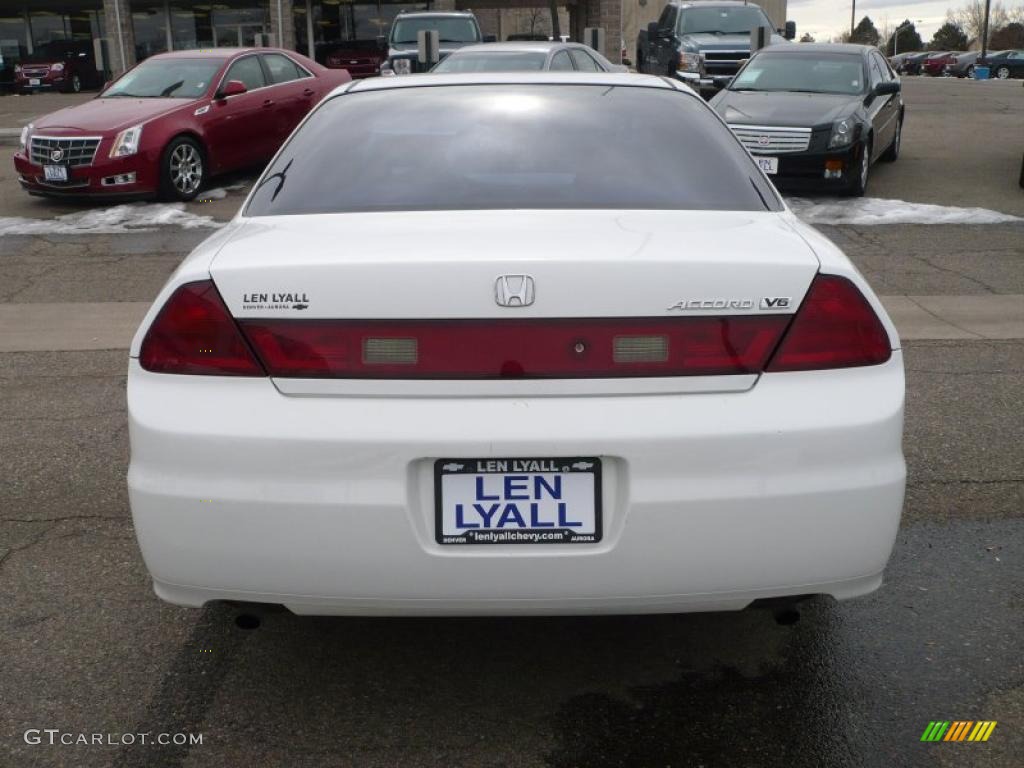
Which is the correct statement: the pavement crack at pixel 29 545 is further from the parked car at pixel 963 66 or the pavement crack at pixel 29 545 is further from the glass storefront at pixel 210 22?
the parked car at pixel 963 66

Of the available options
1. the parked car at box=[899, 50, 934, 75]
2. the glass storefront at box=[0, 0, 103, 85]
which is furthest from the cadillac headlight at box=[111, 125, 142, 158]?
the parked car at box=[899, 50, 934, 75]

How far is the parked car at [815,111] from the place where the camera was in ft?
35.4

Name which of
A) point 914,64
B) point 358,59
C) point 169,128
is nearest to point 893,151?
point 169,128

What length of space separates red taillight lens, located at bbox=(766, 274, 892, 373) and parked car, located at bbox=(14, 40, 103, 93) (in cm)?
3677

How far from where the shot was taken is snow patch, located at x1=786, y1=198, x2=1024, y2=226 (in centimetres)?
1024

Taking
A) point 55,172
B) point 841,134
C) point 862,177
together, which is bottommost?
point 862,177

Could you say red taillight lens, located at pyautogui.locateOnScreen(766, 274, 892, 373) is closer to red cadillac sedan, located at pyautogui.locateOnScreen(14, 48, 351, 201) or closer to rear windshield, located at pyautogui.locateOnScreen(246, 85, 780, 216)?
rear windshield, located at pyautogui.locateOnScreen(246, 85, 780, 216)

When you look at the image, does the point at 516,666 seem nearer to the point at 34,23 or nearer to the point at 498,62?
the point at 498,62

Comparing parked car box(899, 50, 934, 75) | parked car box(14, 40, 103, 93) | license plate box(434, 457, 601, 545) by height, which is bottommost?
parked car box(899, 50, 934, 75)

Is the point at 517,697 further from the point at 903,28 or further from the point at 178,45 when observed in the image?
the point at 903,28

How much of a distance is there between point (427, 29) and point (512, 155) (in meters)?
19.5

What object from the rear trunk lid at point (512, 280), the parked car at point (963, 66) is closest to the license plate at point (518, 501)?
the rear trunk lid at point (512, 280)

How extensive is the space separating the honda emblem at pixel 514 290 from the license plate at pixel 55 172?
9.83 meters

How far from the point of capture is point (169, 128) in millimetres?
11336
